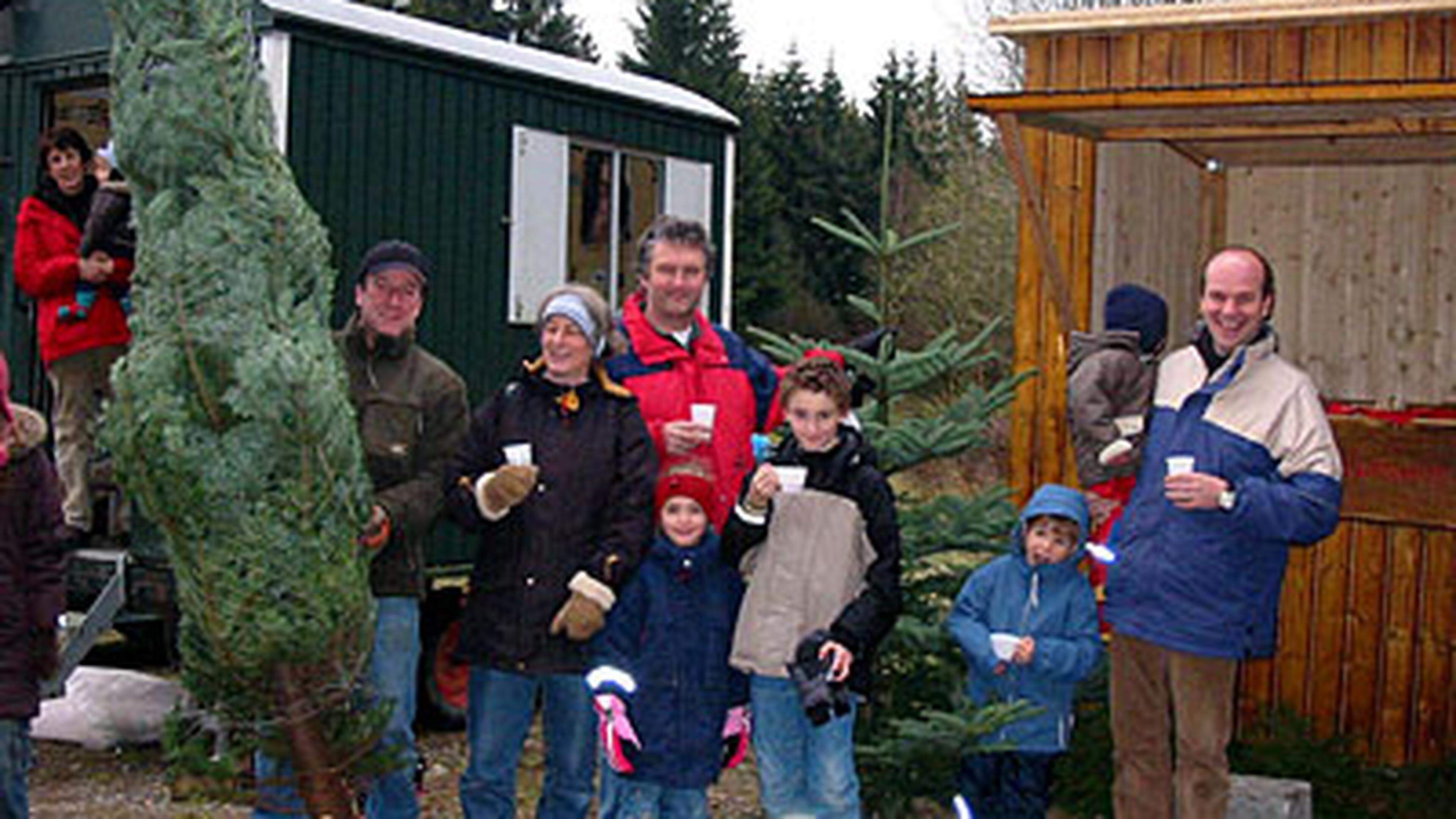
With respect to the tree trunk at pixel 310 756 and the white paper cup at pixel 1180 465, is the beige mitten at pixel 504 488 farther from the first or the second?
the white paper cup at pixel 1180 465

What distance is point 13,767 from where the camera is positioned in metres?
4.25

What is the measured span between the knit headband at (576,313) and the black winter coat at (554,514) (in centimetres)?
12

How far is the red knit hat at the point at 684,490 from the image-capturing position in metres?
4.26

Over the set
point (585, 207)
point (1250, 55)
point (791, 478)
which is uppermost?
point (1250, 55)

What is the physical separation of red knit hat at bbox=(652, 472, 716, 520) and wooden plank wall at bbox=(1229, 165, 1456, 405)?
5463 millimetres

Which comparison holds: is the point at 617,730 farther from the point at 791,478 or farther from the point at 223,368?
the point at 223,368

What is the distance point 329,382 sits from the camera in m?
3.53

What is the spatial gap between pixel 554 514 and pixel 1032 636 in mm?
1486

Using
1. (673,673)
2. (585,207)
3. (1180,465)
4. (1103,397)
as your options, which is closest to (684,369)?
(673,673)

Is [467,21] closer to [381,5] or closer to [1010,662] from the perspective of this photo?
[381,5]

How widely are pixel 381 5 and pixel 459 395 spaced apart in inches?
1199

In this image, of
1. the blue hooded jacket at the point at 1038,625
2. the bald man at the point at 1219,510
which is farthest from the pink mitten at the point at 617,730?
the bald man at the point at 1219,510

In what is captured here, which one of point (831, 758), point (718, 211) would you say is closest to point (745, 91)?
point (718, 211)

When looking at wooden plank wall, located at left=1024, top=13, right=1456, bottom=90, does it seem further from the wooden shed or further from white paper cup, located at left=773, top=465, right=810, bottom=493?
white paper cup, located at left=773, top=465, right=810, bottom=493
